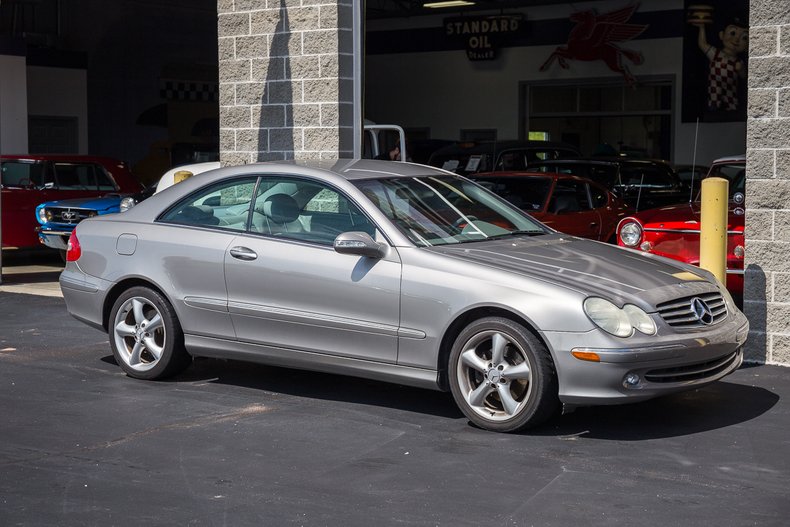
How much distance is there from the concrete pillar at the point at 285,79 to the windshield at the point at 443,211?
12.1 feet

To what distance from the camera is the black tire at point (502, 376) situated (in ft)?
21.2

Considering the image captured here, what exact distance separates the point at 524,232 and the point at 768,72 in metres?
2.62

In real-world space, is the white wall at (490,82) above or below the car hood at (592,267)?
above

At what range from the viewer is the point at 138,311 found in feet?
26.7

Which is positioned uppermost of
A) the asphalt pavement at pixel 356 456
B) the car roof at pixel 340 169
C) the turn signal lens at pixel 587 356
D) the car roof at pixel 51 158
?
the car roof at pixel 51 158

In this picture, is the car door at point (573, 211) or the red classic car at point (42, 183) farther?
the red classic car at point (42, 183)

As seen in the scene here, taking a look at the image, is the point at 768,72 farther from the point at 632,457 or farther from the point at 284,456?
the point at 284,456

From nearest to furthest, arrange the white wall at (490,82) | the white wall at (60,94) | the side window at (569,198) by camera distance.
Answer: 1. the side window at (569,198)
2. the white wall at (60,94)
3. the white wall at (490,82)

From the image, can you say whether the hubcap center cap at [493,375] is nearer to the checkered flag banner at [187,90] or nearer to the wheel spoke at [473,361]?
the wheel spoke at [473,361]

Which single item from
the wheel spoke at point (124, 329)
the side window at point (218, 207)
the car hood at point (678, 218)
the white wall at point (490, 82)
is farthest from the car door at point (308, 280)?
the white wall at point (490, 82)

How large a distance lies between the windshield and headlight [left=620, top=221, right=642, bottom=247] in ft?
8.23

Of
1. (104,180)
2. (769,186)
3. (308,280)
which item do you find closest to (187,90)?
(104,180)

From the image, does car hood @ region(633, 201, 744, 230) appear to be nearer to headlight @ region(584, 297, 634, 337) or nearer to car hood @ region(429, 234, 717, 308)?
car hood @ region(429, 234, 717, 308)

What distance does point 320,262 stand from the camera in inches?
286
